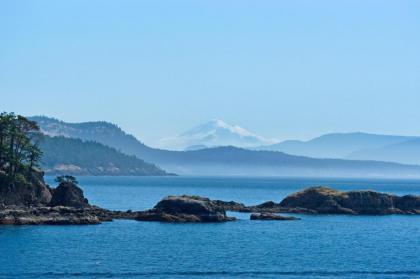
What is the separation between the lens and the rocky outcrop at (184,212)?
12788cm

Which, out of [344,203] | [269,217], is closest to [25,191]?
[269,217]

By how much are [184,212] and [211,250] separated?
34.0 m

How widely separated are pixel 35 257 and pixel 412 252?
145 ft

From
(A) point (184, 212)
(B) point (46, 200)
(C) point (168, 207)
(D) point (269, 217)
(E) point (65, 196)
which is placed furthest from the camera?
(D) point (269, 217)

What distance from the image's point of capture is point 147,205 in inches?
7205

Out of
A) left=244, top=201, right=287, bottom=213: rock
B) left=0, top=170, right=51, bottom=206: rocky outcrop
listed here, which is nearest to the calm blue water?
left=0, top=170, right=51, bottom=206: rocky outcrop

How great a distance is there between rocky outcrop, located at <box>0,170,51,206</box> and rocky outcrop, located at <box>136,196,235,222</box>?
16.9 metres

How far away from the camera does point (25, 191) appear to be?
132m

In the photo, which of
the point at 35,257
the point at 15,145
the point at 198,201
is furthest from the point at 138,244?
the point at 15,145

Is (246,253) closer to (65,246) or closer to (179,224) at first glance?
(65,246)

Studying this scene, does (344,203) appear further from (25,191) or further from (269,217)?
(25,191)

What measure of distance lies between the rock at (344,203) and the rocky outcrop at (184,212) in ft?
99.8

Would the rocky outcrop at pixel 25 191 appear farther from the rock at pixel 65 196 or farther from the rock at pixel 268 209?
the rock at pixel 268 209

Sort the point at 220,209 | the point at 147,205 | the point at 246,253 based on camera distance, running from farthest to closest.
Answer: the point at 147,205 → the point at 220,209 → the point at 246,253
